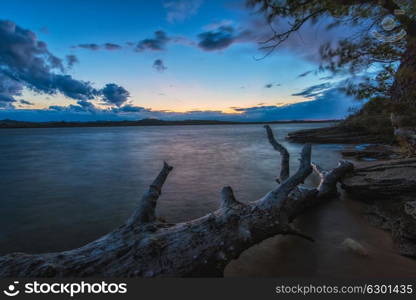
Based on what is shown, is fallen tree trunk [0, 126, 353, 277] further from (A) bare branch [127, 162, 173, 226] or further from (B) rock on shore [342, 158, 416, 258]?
(B) rock on shore [342, 158, 416, 258]

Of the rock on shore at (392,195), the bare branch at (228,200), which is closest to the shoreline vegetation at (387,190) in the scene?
the rock on shore at (392,195)

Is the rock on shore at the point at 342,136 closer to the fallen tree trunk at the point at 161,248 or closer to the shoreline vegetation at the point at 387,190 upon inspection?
the shoreline vegetation at the point at 387,190

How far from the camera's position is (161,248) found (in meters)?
2.38

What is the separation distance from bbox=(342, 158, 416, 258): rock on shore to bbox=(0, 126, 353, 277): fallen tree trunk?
1775mm

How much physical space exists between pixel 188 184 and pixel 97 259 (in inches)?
258

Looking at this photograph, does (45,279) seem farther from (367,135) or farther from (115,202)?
(367,135)

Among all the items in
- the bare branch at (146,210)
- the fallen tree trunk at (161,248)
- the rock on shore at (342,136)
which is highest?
the rock on shore at (342,136)

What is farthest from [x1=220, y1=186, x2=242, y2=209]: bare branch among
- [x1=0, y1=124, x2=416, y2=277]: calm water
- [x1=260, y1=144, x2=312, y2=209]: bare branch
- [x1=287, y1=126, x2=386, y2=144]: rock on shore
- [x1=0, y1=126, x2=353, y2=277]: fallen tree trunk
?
[x1=287, y1=126, x2=386, y2=144]: rock on shore

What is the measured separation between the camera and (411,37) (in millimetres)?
4254

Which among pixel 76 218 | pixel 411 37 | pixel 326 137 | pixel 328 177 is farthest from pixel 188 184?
pixel 326 137

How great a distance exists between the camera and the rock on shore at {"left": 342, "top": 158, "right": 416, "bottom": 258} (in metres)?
3.42

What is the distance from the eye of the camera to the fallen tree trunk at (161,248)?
7.21 feet

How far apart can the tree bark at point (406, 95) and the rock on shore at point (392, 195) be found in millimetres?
915

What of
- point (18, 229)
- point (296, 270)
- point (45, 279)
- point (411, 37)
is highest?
point (411, 37)
